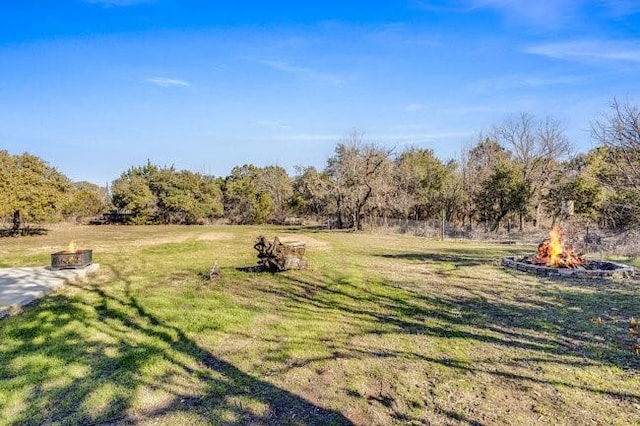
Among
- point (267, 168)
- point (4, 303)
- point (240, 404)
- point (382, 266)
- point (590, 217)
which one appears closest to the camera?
point (240, 404)

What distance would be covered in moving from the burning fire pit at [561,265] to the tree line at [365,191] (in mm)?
8985

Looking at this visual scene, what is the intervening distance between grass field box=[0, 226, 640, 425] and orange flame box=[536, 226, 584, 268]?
1569 mm

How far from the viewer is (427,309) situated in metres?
6.07

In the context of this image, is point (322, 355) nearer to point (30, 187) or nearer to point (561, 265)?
point (561, 265)

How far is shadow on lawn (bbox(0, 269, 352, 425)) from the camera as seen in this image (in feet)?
9.89

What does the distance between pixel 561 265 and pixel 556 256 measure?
0.40m

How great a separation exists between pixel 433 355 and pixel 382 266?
6.06m

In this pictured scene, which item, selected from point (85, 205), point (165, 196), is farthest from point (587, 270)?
point (85, 205)

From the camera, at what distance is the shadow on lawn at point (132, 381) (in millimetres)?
3016

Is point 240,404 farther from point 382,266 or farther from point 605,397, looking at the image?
point 382,266

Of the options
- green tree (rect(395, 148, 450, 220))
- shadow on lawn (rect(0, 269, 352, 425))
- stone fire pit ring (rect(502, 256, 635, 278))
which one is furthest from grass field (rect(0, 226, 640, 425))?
green tree (rect(395, 148, 450, 220))

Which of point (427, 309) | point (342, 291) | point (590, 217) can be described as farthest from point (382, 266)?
point (590, 217)

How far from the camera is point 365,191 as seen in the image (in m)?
26.9

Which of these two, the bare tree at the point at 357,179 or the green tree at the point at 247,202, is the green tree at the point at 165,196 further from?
the bare tree at the point at 357,179
